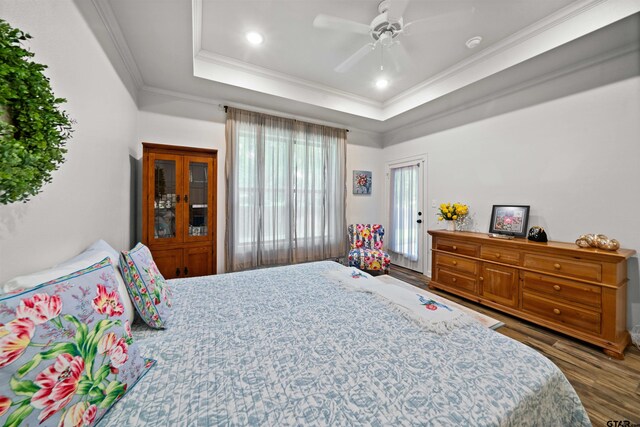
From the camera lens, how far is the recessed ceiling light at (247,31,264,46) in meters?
2.38

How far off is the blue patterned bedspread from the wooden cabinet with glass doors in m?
1.62

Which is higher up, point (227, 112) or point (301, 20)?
point (301, 20)

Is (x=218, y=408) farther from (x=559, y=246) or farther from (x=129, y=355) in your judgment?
(x=559, y=246)

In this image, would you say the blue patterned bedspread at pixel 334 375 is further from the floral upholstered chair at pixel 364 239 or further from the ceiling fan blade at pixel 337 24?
the floral upholstered chair at pixel 364 239

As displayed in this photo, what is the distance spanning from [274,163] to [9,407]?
3325mm

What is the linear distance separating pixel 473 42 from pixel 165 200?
12.3 feet

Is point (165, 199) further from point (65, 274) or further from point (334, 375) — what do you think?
point (334, 375)

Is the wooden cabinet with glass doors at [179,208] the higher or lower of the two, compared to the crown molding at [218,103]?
lower

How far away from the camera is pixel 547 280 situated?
232 cm

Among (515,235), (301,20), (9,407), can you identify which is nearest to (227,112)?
(301,20)

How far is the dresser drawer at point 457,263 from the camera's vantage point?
2.95 metres

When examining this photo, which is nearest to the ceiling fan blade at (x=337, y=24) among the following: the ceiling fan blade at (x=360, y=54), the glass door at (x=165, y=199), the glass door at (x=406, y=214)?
the ceiling fan blade at (x=360, y=54)

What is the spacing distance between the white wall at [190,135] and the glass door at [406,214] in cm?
307

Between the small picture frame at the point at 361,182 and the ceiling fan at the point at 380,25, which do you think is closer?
the ceiling fan at the point at 380,25
